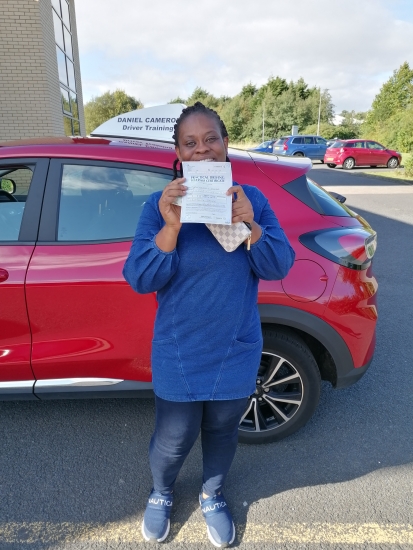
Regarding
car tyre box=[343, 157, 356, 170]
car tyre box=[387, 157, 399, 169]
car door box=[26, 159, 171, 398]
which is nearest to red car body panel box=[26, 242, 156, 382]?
car door box=[26, 159, 171, 398]

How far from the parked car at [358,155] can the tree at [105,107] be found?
36.6 m

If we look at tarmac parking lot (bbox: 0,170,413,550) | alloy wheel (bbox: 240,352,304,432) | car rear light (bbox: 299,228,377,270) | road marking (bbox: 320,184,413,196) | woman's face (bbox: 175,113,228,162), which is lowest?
tarmac parking lot (bbox: 0,170,413,550)

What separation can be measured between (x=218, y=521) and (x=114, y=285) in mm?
1216

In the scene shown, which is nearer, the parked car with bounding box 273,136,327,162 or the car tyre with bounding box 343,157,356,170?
the car tyre with bounding box 343,157,356,170

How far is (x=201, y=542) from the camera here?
1.87 meters

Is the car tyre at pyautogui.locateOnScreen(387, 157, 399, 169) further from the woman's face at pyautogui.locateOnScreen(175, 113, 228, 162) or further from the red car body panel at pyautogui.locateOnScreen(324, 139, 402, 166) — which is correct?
the woman's face at pyautogui.locateOnScreen(175, 113, 228, 162)

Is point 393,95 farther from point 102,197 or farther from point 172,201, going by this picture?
point 172,201

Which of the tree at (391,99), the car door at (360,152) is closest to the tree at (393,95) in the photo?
→ the tree at (391,99)

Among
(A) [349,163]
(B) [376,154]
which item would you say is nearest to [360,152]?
(A) [349,163]

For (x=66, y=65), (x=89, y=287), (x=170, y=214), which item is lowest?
(x=89, y=287)

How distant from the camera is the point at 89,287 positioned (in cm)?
213

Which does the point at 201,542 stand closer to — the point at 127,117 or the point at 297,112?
the point at 127,117

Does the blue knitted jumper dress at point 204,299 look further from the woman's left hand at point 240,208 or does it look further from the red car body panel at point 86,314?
the red car body panel at point 86,314

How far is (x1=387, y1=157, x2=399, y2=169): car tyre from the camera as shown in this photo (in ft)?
71.6
